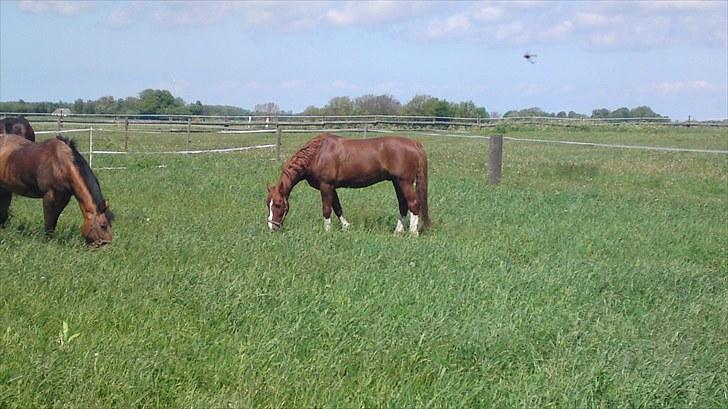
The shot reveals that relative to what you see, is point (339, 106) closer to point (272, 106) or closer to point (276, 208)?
point (272, 106)

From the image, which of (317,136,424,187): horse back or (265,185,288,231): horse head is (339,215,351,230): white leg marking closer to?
(317,136,424,187): horse back

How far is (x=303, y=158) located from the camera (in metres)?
9.57

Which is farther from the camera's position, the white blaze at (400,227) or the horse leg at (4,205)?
the white blaze at (400,227)

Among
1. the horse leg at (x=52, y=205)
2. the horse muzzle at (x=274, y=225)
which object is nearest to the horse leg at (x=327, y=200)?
the horse muzzle at (x=274, y=225)

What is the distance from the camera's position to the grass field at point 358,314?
4059 millimetres

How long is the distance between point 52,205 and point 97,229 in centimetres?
76

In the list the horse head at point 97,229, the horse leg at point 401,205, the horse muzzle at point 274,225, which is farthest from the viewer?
the horse leg at point 401,205

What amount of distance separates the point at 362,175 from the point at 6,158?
13.1ft

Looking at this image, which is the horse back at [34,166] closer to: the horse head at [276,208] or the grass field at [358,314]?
the grass field at [358,314]

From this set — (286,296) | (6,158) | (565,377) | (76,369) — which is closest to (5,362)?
(76,369)

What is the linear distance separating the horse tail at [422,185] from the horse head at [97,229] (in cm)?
388

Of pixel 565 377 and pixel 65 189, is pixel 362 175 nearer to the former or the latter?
pixel 65 189

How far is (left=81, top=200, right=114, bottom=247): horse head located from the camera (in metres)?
7.11

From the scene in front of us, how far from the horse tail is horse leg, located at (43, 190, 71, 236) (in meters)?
4.11
